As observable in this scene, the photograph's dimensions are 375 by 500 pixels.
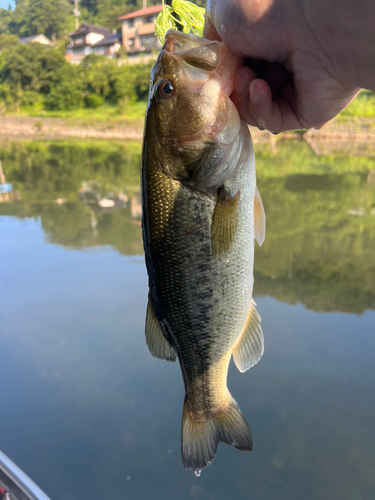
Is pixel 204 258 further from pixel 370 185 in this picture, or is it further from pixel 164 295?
pixel 370 185

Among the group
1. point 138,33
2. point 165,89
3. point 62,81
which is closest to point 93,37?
point 138,33

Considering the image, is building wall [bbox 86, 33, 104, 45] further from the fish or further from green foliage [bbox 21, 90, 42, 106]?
the fish

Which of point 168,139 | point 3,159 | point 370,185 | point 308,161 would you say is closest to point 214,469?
point 168,139

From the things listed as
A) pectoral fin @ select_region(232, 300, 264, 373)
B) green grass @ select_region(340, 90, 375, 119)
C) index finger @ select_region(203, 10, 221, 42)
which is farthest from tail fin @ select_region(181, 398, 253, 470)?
green grass @ select_region(340, 90, 375, 119)

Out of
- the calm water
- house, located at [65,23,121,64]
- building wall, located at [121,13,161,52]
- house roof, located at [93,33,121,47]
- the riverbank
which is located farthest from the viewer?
house, located at [65,23,121,64]

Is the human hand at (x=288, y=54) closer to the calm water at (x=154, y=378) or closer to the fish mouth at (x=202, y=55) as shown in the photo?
the fish mouth at (x=202, y=55)

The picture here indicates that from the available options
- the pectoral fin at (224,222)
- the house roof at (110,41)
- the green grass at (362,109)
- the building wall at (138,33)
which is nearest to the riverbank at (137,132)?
the green grass at (362,109)
